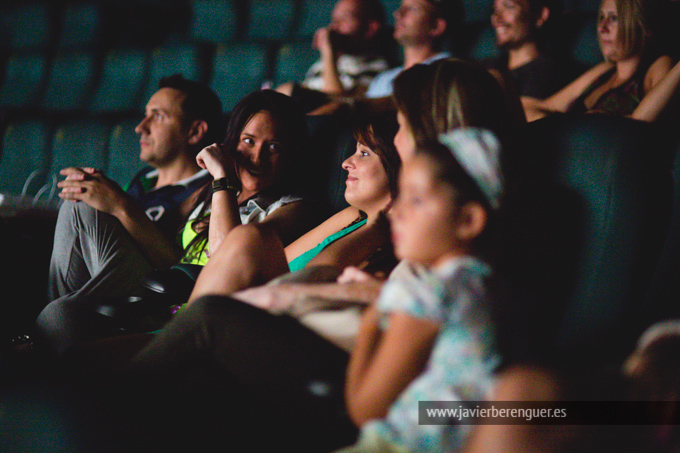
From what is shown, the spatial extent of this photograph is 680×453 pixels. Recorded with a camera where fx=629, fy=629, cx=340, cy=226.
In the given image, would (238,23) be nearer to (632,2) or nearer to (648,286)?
(632,2)

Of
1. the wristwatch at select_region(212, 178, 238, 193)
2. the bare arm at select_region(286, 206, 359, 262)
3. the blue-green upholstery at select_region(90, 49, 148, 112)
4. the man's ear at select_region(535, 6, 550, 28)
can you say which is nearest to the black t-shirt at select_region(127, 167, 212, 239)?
the wristwatch at select_region(212, 178, 238, 193)

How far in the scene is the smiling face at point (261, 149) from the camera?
1.15 m

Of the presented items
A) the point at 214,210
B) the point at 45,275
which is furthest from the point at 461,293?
the point at 45,275

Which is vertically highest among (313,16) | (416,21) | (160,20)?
(160,20)

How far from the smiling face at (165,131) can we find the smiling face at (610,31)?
91cm

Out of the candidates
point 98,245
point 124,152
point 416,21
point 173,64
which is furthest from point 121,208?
point 173,64

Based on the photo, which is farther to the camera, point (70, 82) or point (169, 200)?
point (70, 82)

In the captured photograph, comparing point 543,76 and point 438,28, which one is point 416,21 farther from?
point 543,76

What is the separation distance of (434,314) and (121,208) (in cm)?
79

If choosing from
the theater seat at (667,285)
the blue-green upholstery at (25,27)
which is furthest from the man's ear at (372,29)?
the blue-green upholstery at (25,27)

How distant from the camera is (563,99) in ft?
4.64

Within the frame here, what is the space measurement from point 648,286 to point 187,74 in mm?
1866

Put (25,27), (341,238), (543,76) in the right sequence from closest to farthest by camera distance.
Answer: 1. (341,238)
2. (543,76)
3. (25,27)

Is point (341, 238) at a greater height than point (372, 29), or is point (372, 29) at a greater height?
point (372, 29)
